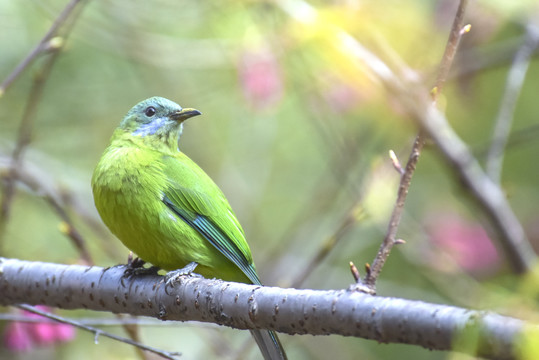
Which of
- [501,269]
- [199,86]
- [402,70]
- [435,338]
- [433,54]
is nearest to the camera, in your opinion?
[435,338]

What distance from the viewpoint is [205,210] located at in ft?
12.1

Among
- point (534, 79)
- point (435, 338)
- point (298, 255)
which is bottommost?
point (435, 338)

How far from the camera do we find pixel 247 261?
354 centimetres

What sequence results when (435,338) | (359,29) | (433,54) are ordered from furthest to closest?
1. (433,54)
2. (359,29)
3. (435,338)

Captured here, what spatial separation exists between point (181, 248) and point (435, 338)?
1.86m

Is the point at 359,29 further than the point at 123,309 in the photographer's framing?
Yes

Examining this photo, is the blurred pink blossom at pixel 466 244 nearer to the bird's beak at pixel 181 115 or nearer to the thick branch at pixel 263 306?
the bird's beak at pixel 181 115

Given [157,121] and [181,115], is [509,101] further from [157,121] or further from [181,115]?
[157,121]

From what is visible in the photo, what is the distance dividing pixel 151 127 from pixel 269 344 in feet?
5.20

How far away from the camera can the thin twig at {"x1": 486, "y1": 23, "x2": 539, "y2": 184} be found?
4.48 meters

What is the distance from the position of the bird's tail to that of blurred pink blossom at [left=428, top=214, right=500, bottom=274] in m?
3.03

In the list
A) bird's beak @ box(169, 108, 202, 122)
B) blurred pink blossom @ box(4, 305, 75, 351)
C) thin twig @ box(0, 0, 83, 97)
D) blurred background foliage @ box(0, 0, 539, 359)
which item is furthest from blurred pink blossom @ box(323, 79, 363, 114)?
blurred pink blossom @ box(4, 305, 75, 351)

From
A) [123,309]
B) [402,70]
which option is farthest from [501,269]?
[123,309]

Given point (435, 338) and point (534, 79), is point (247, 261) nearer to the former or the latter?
point (435, 338)
